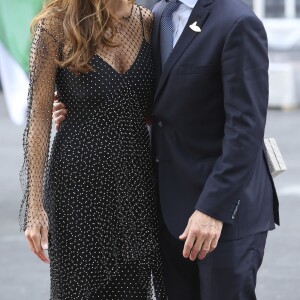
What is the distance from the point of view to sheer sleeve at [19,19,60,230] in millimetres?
3367

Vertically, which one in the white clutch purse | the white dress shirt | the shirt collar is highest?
the shirt collar

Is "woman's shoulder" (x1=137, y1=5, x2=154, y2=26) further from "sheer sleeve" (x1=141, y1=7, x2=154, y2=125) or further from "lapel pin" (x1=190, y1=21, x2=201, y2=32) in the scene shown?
"lapel pin" (x1=190, y1=21, x2=201, y2=32)

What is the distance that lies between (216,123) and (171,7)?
465mm

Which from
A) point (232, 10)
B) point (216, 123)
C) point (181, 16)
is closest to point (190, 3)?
point (181, 16)

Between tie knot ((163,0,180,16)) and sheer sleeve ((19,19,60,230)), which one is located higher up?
tie knot ((163,0,180,16))

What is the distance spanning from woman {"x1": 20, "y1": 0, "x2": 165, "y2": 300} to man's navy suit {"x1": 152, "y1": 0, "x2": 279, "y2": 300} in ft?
0.29

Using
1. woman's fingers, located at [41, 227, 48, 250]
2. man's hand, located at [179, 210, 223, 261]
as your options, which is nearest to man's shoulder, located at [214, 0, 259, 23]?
man's hand, located at [179, 210, 223, 261]

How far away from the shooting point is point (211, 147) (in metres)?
3.27

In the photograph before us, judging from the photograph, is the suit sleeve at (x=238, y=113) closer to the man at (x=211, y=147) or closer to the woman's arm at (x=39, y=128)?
the man at (x=211, y=147)

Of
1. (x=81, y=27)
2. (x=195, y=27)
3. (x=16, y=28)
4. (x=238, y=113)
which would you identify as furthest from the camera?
(x=16, y=28)

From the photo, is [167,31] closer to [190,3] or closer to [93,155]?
[190,3]

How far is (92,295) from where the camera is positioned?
11.6 feet

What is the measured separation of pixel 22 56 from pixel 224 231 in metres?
5.10

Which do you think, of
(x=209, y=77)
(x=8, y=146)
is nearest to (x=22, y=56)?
(x=8, y=146)
